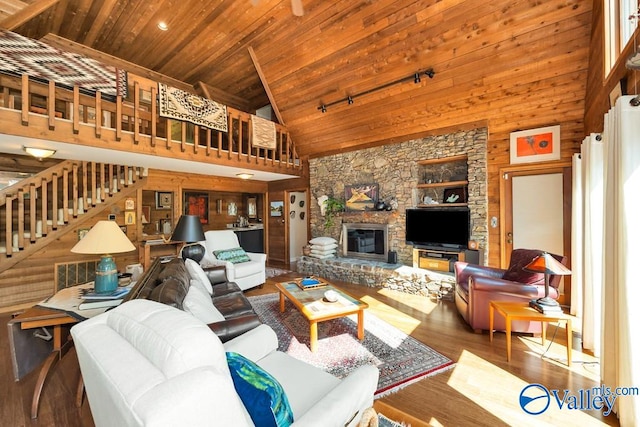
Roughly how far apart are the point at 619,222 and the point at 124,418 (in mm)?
2676

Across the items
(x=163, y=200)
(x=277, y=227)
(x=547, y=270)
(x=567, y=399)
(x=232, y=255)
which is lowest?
(x=567, y=399)

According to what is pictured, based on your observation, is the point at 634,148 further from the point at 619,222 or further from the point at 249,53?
the point at 249,53

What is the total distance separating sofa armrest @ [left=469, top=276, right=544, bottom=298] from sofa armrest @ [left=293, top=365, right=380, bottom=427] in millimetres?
2125

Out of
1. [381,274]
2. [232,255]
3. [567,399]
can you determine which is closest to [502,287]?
[567,399]

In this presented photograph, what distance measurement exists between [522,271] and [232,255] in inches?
163

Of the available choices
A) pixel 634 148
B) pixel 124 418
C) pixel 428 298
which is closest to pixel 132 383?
pixel 124 418

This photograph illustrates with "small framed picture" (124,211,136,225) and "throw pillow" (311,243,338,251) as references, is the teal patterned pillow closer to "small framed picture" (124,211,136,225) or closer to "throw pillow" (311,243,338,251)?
"throw pillow" (311,243,338,251)

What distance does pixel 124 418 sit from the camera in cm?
69

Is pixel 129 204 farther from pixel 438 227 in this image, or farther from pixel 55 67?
pixel 438 227

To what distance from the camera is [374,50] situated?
3896 millimetres

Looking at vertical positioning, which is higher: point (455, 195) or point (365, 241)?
point (455, 195)

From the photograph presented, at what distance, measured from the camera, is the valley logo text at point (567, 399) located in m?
1.84

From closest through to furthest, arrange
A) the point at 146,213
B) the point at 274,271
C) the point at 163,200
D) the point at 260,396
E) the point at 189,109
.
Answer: the point at 260,396 < the point at 189,109 < the point at 274,271 < the point at 146,213 < the point at 163,200

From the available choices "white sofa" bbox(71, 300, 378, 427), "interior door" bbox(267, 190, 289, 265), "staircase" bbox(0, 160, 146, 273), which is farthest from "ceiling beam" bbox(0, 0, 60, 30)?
"interior door" bbox(267, 190, 289, 265)
